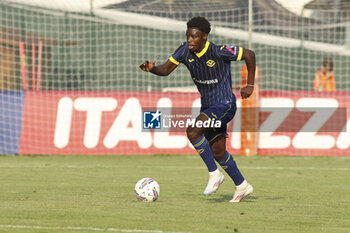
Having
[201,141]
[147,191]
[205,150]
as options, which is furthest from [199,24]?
[147,191]

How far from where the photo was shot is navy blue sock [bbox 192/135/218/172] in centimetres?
842

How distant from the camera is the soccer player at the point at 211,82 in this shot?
8.25 meters

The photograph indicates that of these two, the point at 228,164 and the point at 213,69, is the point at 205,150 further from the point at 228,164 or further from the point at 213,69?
the point at 213,69

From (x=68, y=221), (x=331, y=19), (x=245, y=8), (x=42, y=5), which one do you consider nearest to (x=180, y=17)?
(x=245, y=8)

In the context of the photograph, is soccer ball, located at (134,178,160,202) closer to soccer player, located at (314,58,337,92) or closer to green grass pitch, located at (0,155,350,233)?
green grass pitch, located at (0,155,350,233)

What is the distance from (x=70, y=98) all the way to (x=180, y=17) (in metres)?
5.66

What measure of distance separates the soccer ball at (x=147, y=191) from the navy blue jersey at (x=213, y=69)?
3.88ft

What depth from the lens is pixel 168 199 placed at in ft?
27.9

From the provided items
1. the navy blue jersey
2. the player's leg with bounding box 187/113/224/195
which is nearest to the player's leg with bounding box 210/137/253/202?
the player's leg with bounding box 187/113/224/195

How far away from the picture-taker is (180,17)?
67.0ft

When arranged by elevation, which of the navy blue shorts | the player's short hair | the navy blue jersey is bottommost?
the navy blue shorts

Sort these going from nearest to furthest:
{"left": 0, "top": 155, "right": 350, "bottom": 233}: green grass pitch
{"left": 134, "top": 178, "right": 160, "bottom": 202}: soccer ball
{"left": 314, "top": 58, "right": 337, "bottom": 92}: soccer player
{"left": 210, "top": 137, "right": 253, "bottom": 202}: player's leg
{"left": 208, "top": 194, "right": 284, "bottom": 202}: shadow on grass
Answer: {"left": 0, "top": 155, "right": 350, "bottom": 233}: green grass pitch < {"left": 134, "top": 178, "right": 160, "bottom": 202}: soccer ball < {"left": 210, "top": 137, "right": 253, "bottom": 202}: player's leg < {"left": 208, "top": 194, "right": 284, "bottom": 202}: shadow on grass < {"left": 314, "top": 58, "right": 337, "bottom": 92}: soccer player

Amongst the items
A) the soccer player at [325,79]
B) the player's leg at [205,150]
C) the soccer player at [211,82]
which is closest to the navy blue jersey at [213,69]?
the soccer player at [211,82]

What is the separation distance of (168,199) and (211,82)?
1.54m
